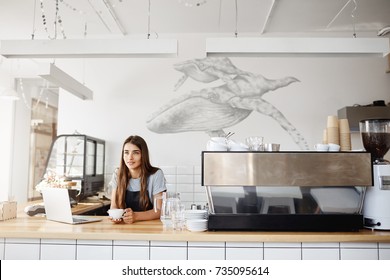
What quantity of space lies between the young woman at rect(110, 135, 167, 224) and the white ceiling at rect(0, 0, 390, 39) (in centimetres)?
169

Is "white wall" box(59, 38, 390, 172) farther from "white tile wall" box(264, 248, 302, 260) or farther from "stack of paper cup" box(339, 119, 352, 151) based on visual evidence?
"white tile wall" box(264, 248, 302, 260)

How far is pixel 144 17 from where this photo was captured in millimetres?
3625

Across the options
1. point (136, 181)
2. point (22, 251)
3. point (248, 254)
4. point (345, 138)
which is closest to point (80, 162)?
point (136, 181)

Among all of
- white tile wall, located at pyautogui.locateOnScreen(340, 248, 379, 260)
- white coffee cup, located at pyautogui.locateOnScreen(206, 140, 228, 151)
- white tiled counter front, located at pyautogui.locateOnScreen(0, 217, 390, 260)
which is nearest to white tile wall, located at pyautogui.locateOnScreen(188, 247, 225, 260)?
white tiled counter front, located at pyautogui.locateOnScreen(0, 217, 390, 260)

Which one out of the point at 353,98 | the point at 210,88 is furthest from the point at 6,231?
the point at 353,98

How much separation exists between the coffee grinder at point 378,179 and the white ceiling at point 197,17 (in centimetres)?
181

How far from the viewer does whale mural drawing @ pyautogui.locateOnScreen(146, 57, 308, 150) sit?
3947 mm

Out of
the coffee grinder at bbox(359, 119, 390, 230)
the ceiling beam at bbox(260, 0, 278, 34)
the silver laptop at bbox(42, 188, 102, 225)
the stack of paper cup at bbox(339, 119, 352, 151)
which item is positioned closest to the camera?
Answer: the coffee grinder at bbox(359, 119, 390, 230)

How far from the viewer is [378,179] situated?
72.4 inches

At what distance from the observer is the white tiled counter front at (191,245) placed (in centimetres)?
170

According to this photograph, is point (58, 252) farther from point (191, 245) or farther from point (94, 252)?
point (191, 245)

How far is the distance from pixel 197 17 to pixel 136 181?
2.10 m
